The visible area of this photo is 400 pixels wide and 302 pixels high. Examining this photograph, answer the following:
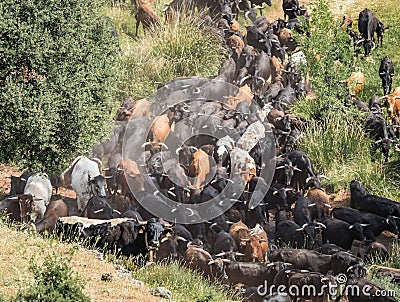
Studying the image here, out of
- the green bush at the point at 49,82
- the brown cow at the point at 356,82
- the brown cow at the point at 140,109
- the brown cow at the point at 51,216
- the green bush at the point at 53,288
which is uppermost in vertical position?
the green bush at the point at 49,82

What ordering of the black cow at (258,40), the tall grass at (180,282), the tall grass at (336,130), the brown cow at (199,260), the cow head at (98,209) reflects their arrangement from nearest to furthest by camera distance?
1. the tall grass at (180,282)
2. the brown cow at (199,260)
3. the cow head at (98,209)
4. the tall grass at (336,130)
5. the black cow at (258,40)

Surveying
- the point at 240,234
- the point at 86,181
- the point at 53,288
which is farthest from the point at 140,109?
the point at 53,288

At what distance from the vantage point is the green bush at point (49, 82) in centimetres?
1295

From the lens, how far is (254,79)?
26375 millimetres

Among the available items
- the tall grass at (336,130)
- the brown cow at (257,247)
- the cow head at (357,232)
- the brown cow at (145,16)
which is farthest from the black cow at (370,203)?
the brown cow at (145,16)

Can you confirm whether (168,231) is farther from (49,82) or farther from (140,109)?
(140,109)

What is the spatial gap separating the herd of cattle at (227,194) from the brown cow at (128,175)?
0.09 feet

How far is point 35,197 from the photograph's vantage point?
17.5m

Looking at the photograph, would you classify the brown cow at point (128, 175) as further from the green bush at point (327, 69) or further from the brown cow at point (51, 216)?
the green bush at point (327, 69)

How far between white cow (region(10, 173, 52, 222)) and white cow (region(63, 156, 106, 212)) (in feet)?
2.61

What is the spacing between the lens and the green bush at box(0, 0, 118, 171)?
1295cm

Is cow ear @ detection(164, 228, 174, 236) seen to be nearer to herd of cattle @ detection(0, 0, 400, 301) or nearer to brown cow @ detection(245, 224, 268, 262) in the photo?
herd of cattle @ detection(0, 0, 400, 301)

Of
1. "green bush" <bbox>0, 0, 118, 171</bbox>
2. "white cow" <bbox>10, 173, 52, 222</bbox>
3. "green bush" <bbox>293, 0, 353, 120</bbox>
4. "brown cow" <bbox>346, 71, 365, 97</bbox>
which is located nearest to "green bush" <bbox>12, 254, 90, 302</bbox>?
"green bush" <bbox>0, 0, 118, 171</bbox>

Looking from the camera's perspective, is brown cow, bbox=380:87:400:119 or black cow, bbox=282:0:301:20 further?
black cow, bbox=282:0:301:20
